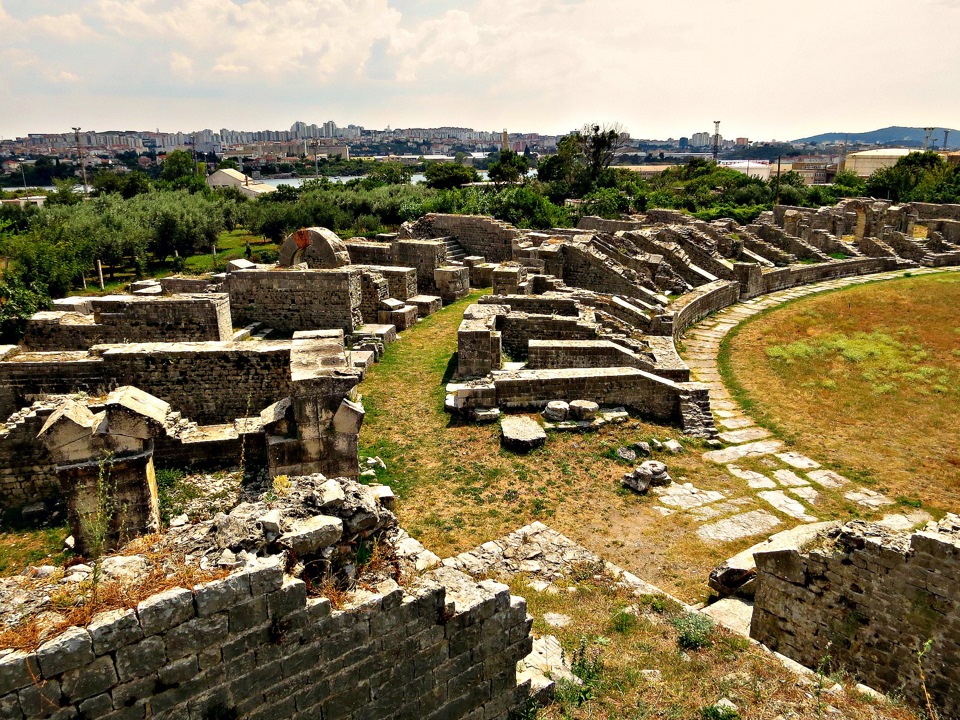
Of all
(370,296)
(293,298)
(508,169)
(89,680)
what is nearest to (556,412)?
(293,298)

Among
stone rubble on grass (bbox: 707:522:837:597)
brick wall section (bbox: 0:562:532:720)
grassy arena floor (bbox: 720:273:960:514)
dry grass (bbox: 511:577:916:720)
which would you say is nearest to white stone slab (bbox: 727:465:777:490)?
grassy arena floor (bbox: 720:273:960:514)

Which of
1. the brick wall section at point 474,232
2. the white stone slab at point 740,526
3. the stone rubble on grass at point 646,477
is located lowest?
the white stone slab at point 740,526

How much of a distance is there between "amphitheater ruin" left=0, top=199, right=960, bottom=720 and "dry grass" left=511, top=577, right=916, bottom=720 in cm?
46

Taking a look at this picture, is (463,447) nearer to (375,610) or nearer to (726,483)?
(726,483)

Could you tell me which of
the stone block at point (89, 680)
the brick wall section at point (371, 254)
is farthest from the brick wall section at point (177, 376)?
the brick wall section at point (371, 254)

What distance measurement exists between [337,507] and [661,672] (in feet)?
10.6

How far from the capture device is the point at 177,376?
405 inches

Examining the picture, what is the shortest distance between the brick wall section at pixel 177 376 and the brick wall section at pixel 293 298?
4547 mm

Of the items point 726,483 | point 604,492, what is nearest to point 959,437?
point 726,483

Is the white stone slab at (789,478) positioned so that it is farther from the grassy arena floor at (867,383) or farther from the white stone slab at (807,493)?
the grassy arena floor at (867,383)

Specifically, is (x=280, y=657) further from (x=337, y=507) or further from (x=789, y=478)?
(x=789, y=478)

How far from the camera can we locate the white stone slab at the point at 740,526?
27.8 ft

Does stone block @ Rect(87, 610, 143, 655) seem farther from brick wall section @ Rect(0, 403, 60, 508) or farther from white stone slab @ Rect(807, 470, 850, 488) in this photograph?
white stone slab @ Rect(807, 470, 850, 488)

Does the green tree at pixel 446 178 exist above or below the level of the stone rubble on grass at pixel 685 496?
above
